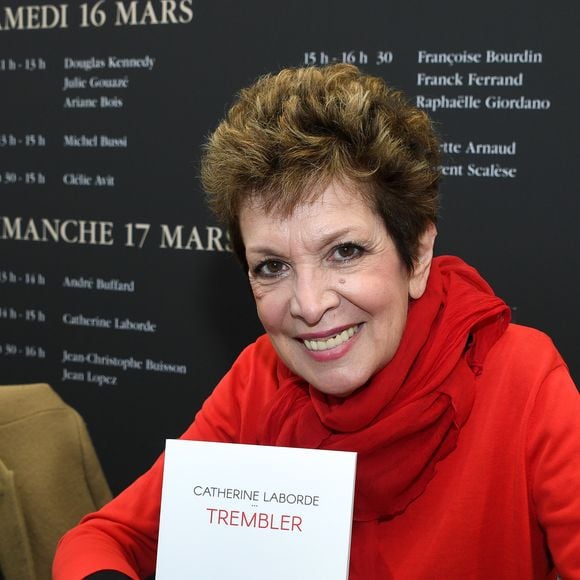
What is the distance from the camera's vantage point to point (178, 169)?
7.91 feet

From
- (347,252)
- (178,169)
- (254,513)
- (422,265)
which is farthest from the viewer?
(178,169)

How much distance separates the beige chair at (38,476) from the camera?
172 centimetres

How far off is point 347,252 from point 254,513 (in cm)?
44

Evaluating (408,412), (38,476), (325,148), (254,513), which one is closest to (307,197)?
(325,148)

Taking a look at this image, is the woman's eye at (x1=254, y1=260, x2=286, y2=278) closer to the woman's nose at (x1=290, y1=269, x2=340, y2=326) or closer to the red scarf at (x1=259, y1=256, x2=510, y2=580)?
the woman's nose at (x1=290, y1=269, x2=340, y2=326)

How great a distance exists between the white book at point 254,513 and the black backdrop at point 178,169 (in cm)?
105

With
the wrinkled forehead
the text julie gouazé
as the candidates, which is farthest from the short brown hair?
the text julie gouazé

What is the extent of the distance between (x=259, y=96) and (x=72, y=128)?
134 cm

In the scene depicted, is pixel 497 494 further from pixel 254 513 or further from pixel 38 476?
pixel 38 476

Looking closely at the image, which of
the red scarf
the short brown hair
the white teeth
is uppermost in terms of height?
the short brown hair

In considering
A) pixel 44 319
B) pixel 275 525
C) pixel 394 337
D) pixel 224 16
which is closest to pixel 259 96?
pixel 394 337

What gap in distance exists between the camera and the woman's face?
1290mm

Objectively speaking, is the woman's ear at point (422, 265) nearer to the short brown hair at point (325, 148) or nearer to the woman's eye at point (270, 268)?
the short brown hair at point (325, 148)

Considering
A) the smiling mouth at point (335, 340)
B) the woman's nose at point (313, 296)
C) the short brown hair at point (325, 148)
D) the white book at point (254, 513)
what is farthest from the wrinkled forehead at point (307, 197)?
the white book at point (254, 513)
